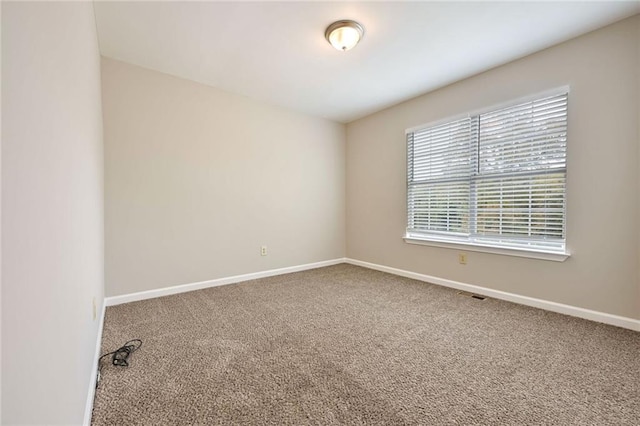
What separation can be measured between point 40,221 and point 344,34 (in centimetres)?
230

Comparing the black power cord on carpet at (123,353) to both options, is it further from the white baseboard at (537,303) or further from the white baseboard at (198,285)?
the white baseboard at (537,303)

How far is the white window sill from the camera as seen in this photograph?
2.55 m

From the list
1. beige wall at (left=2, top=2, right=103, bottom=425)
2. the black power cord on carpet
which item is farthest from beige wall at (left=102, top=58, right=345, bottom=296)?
beige wall at (left=2, top=2, right=103, bottom=425)

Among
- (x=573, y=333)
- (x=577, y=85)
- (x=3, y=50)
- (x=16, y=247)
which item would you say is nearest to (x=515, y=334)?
(x=573, y=333)

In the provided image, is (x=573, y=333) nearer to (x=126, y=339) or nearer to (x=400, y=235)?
(x=400, y=235)

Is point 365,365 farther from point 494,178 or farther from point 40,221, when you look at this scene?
point 494,178

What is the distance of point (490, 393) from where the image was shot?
1.47 meters

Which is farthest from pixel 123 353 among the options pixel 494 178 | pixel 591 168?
pixel 591 168

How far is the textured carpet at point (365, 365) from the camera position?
1.34m

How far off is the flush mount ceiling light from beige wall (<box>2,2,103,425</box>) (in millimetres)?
1673

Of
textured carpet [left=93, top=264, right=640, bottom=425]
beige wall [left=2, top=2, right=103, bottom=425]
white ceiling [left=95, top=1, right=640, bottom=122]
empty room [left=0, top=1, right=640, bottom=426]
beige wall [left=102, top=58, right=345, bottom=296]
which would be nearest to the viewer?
beige wall [left=2, top=2, right=103, bottom=425]

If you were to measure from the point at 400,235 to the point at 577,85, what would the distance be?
7.57ft

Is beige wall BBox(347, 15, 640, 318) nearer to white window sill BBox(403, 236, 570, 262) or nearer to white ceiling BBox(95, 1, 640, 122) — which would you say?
white window sill BBox(403, 236, 570, 262)

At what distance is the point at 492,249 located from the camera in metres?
2.96
